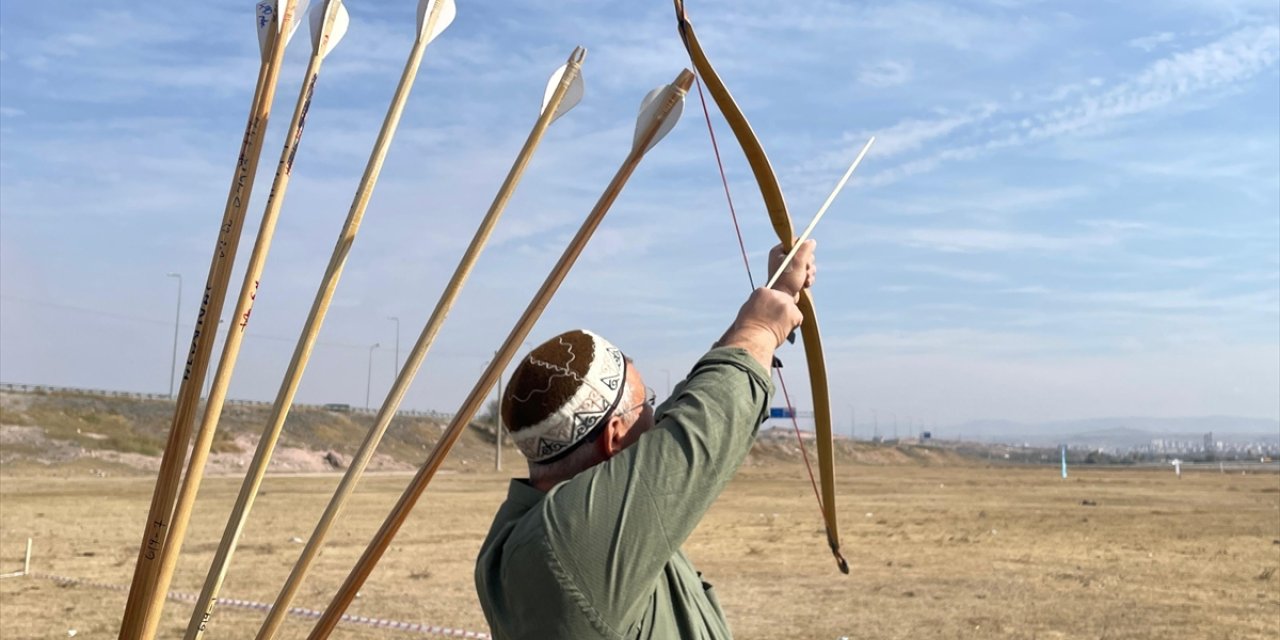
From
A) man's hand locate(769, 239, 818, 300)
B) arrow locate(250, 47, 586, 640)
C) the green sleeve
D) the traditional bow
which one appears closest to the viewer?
the green sleeve

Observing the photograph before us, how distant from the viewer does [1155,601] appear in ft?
36.3

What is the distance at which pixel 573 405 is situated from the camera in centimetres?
176

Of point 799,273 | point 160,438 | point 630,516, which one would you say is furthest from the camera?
point 160,438

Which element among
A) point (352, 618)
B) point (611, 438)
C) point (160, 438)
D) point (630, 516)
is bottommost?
point (160, 438)

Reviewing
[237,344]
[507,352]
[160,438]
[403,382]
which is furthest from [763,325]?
[160,438]

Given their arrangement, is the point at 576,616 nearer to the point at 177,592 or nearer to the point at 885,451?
the point at 177,592

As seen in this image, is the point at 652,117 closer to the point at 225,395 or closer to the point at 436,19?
the point at 436,19

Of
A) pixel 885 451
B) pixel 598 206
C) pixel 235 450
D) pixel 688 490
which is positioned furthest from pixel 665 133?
pixel 885 451

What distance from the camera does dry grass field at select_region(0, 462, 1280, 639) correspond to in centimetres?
963

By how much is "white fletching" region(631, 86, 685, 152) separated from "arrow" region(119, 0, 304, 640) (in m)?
0.94

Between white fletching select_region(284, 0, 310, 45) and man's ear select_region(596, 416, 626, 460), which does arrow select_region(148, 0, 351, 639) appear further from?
man's ear select_region(596, 416, 626, 460)

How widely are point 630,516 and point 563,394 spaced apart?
27 centimetres

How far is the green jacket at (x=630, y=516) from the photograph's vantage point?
160 cm

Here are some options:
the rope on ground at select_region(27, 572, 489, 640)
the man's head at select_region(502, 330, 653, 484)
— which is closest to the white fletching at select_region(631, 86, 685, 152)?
the man's head at select_region(502, 330, 653, 484)
